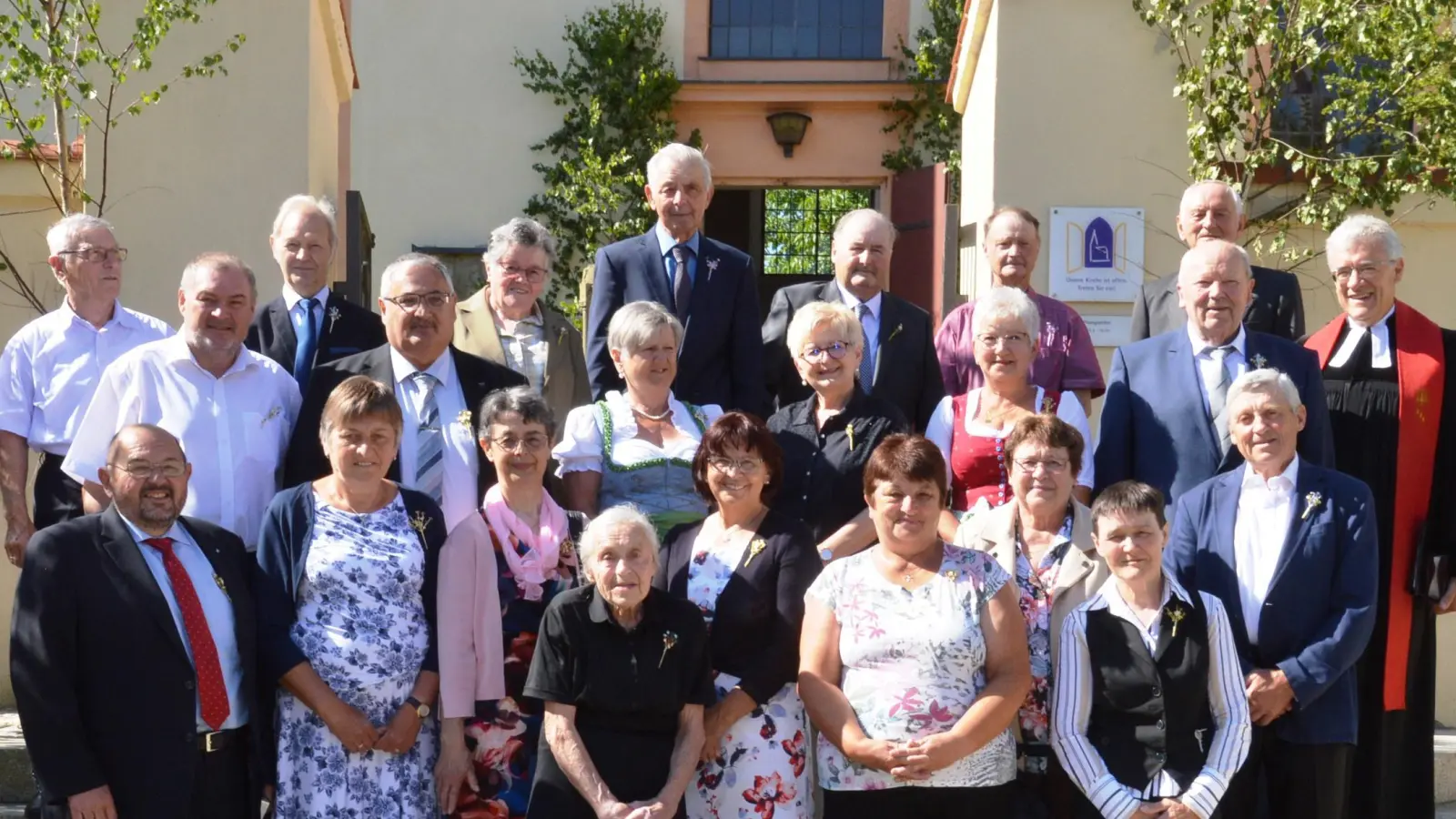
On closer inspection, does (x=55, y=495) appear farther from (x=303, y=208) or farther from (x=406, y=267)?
(x=406, y=267)

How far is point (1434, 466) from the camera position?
559cm

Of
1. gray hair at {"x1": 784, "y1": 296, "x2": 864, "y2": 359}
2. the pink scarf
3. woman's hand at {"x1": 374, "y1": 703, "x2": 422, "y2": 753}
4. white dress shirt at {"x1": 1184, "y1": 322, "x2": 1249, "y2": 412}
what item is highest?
gray hair at {"x1": 784, "y1": 296, "x2": 864, "y2": 359}

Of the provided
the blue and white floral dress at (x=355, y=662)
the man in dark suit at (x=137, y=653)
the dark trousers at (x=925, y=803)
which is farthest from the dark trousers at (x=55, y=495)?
the dark trousers at (x=925, y=803)

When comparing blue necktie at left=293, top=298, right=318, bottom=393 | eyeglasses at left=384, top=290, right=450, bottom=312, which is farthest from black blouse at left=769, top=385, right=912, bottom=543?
blue necktie at left=293, top=298, right=318, bottom=393

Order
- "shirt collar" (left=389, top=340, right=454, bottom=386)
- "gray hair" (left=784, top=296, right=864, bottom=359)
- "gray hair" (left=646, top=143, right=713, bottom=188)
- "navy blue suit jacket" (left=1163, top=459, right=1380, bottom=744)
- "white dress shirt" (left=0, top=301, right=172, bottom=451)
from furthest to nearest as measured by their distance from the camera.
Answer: "gray hair" (left=646, top=143, right=713, bottom=188) < "white dress shirt" (left=0, top=301, right=172, bottom=451) < "gray hair" (left=784, top=296, right=864, bottom=359) < "shirt collar" (left=389, top=340, right=454, bottom=386) < "navy blue suit jacket" (left=1163, top=459, right=1380, bottom=744)

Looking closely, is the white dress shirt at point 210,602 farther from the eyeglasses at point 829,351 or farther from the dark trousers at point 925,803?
the eyeglasses at point 829,351

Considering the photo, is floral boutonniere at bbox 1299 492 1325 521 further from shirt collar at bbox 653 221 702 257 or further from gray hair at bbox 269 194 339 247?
gray hair at bbox 269 194 339 247

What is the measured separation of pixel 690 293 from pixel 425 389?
3.87ft

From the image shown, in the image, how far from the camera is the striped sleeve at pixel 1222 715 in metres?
4.43

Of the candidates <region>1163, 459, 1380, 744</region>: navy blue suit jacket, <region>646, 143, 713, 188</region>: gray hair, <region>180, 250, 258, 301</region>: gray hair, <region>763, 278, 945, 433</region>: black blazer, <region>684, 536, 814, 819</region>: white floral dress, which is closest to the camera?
<region>684, 536, 814, 819</region>: white floral dress

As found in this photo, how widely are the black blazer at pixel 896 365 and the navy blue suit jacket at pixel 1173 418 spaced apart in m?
0.67

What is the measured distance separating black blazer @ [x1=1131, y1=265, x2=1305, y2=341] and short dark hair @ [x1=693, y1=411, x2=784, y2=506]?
1860 mm

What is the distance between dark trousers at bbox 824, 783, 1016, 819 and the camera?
4.41 metres

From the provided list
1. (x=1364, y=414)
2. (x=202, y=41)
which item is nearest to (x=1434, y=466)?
(x=1364, y=414)
